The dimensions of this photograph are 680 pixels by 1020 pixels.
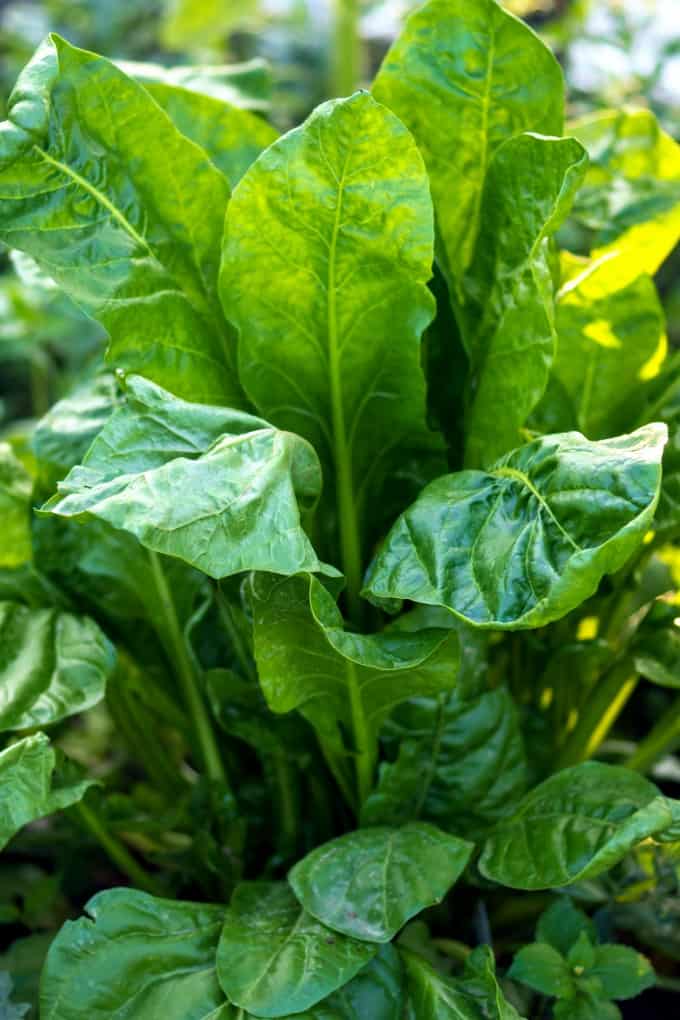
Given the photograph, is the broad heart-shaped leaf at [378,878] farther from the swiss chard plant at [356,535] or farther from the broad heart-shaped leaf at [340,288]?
the broad heart-shaped leaf at [340,288]

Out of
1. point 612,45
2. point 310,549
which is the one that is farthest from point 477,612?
point 612,45

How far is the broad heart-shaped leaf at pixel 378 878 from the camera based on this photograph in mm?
754

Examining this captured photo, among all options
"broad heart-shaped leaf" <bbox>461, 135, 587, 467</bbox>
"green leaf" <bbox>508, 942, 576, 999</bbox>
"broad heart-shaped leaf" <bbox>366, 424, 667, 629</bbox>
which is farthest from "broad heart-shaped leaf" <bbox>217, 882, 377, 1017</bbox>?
"broad heart-shaped leaf" <bbox>461, 135, 587, 467</bbox>

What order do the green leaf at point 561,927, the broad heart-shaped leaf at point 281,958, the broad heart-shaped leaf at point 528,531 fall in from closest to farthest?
1. the broad heart-shaped leaf at point 528,531
2. the broad heart-shaped leaf at point 281,958
3. the green leaf at point 561,927

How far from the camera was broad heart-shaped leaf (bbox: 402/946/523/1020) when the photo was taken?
0.75m

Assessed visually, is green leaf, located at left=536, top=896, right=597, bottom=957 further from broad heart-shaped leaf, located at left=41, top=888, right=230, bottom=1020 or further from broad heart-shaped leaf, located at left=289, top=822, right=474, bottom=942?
broad heart-shaped leaf, located at left=41, top=888, right=230, bottom=1020

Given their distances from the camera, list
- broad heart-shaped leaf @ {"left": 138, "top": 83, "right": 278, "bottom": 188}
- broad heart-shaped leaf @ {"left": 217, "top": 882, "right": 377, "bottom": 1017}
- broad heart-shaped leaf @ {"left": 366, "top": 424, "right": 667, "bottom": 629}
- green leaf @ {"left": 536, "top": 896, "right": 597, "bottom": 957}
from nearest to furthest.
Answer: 1. broad heart-shaped leaf @ {"left": 366, "top": 424, "right": 667, "bottom": 629}
2. broad heart-shaped leaf @ {"left": 217, "top": 882, "right": 377, "bottom": 1017}
3. green leaf @ {"left": 536, "top": 896, "right": 597, "bottom": 957}
4. broad heart-shaped leaf @ {"left": 138, "top": 83, "right": 278, "bottom": 188}

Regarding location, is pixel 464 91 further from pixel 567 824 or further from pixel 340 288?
pixel 567 824

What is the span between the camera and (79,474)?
677 millimetres

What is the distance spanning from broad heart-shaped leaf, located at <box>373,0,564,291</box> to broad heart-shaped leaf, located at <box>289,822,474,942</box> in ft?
1.45

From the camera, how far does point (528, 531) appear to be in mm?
679

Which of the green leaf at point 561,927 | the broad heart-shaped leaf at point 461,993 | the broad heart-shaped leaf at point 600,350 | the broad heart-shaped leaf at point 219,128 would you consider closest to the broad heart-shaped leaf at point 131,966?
the broad heart-shaped leaf at point 461,993

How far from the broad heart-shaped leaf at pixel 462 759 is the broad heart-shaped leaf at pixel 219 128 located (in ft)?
1.58

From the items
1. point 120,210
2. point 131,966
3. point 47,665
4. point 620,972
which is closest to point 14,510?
point 47,665
